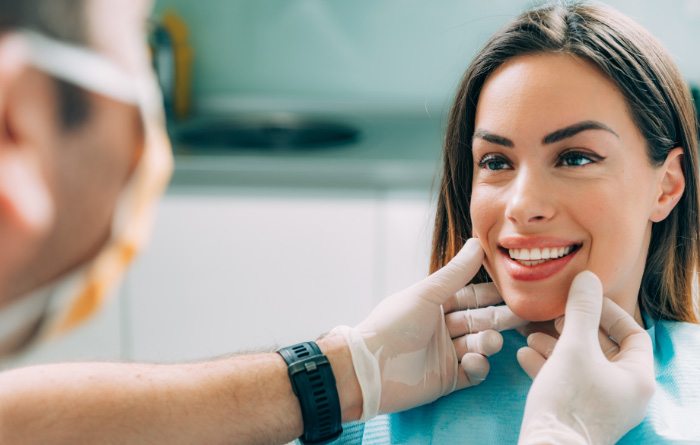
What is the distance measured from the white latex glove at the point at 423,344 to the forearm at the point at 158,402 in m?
0.04

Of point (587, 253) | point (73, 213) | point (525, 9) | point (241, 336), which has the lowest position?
point (241, 336)

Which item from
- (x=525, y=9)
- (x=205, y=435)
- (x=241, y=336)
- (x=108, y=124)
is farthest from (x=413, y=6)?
(x=108, y=124)

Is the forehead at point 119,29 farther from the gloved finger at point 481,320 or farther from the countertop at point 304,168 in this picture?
the countertop at point 304,168

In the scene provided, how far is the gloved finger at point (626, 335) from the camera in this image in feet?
3.94

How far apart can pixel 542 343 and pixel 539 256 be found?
13 cm

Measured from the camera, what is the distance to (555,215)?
1238mm

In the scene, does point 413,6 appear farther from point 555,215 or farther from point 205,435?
point 205,435

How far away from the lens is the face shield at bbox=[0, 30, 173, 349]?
0.39 metres

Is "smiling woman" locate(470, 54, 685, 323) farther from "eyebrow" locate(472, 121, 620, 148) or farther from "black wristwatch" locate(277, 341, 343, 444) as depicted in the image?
"black wristwatch" locate(277, 341, 343, 444)

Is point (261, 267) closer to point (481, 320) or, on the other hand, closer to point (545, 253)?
point (481, 320)

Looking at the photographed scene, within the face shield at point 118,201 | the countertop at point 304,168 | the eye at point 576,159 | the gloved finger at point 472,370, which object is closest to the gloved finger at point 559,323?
the gloved finger at point 472,370

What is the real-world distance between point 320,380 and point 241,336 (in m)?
1.19

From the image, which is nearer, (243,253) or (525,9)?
(525,9)

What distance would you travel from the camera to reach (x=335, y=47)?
2.94 meters
